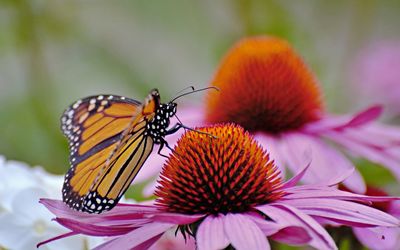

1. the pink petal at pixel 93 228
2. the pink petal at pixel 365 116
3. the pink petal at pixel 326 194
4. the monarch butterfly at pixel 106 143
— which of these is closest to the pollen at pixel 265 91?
the pink petal at pixel 365 116

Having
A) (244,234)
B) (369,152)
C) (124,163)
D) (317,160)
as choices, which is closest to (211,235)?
(244,234)

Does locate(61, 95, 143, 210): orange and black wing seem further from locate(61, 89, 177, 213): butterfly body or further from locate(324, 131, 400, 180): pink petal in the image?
locate(324, 131, 400, 180): pink petal

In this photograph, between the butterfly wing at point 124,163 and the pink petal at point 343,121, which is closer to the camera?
the butterfly wing at point 124,163

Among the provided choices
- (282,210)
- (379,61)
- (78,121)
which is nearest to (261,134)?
(78,121)

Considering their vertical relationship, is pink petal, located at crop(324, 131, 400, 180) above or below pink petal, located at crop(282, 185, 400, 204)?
above

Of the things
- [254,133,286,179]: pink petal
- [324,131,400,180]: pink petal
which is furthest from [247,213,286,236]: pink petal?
[324,131,400,180]: pink petal

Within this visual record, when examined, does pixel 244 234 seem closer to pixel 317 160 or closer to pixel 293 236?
pixel 293 236

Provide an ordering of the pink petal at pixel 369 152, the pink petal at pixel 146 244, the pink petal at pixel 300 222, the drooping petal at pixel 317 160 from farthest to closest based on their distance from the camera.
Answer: the pink petal at pixel 369 152 → the drooping petal at pixel 317 160 → the pink petal at pixel 146 244 → the pink petal at pixel 300 222

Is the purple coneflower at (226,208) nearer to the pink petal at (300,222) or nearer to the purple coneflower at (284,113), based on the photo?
the pink petal at (300,222)
